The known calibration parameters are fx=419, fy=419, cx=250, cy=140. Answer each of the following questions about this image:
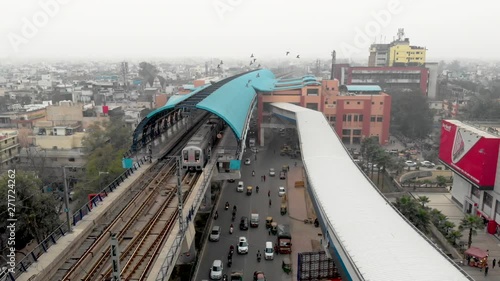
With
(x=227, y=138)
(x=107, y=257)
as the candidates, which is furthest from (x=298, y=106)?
(x=107, y=257)

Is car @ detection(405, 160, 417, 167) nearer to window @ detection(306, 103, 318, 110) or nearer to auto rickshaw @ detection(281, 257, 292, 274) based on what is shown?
window @ detection(306, 103, 318, 110)

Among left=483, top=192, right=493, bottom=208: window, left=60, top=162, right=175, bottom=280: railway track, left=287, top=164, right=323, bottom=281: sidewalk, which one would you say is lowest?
left=287, top=164, right=323, bottom=281: sidewalk

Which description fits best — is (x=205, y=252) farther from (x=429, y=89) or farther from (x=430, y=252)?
(x=429, y=89)

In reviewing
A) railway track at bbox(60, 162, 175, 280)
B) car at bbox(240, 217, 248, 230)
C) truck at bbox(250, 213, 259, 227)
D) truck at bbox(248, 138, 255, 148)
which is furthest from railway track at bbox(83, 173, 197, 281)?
truck at bbox(248, 138, 255, 148)

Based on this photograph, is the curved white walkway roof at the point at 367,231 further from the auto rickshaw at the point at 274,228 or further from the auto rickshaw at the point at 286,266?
the auto rickshaw at the point at 274,228

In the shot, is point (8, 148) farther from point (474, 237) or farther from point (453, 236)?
point (474, 237)

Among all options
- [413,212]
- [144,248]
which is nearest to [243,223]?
[413,212]
